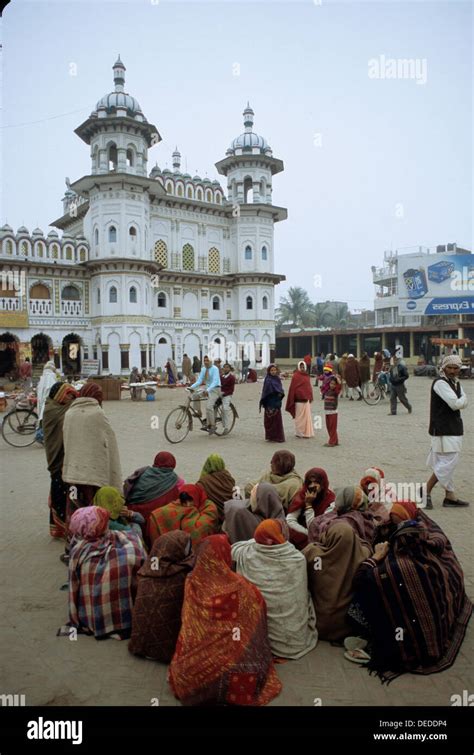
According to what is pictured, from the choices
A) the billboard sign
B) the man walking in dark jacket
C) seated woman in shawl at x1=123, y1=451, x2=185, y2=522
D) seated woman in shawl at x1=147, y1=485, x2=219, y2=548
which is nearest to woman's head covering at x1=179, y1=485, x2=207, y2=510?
seated woman in shawl at x1=147, y1=485, x2=219, y2=548

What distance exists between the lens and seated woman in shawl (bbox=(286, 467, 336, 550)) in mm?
4281

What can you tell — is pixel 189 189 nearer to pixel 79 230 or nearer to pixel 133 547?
pixel 79 230

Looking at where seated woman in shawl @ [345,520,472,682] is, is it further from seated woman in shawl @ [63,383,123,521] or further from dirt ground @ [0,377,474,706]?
seated woman in shawl @ [63,383,123,521]

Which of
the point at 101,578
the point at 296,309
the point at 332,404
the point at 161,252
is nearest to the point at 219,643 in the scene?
the point at 101,578

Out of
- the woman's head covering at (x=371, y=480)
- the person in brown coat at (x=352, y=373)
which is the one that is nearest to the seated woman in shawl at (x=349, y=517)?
the woman's head covering at (x=371, y=480)

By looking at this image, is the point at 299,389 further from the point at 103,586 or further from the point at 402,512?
the point at 103,586

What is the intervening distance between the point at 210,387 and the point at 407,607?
7730mm

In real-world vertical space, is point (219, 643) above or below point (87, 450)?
below

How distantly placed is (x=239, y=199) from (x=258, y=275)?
5.37 meters

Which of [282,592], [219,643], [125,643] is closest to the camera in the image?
[219,643]

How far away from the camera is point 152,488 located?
473cm

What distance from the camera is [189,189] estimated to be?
115ft

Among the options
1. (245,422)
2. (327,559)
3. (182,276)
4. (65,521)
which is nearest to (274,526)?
(327,559)

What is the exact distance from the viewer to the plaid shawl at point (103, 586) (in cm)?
346
